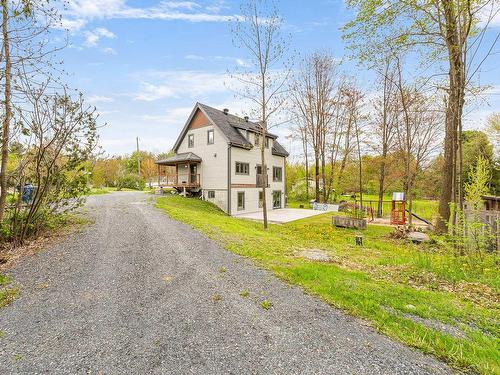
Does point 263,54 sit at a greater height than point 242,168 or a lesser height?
greater

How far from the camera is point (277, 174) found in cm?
2662

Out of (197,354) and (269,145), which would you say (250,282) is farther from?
(269,145)

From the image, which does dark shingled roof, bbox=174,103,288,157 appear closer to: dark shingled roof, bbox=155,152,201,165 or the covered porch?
dark shingled roof, bbox=155,152,201,165

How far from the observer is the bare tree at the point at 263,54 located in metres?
13.4

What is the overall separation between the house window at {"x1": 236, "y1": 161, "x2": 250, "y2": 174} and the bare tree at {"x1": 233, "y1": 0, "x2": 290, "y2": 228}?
25.4 feet

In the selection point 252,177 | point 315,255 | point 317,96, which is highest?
point 317,96

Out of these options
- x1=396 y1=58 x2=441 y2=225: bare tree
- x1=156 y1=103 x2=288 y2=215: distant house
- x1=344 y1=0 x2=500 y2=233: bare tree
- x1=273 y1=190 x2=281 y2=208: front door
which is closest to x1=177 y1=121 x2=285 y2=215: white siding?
x1=156 y1=103 x2=288 y2=215: distant house

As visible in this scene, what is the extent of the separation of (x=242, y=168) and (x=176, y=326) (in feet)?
61.7

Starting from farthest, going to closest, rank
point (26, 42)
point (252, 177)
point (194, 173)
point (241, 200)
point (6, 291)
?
1. point (252, 177)
2. point (194, 173)
3. point (241, 200)
4. point (26, 42)
5. point (6, 291)

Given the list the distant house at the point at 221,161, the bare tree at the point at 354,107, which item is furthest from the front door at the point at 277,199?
the bare tree at the point at 354,107

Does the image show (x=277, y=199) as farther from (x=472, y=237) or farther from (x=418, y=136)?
(x=472, y=237)

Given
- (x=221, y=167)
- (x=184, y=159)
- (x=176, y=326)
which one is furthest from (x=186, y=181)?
(x=176, y=326)

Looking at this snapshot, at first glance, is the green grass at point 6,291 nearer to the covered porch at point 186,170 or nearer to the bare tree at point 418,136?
the covered porch at point 186,170

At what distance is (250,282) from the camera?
5281 millimetres
